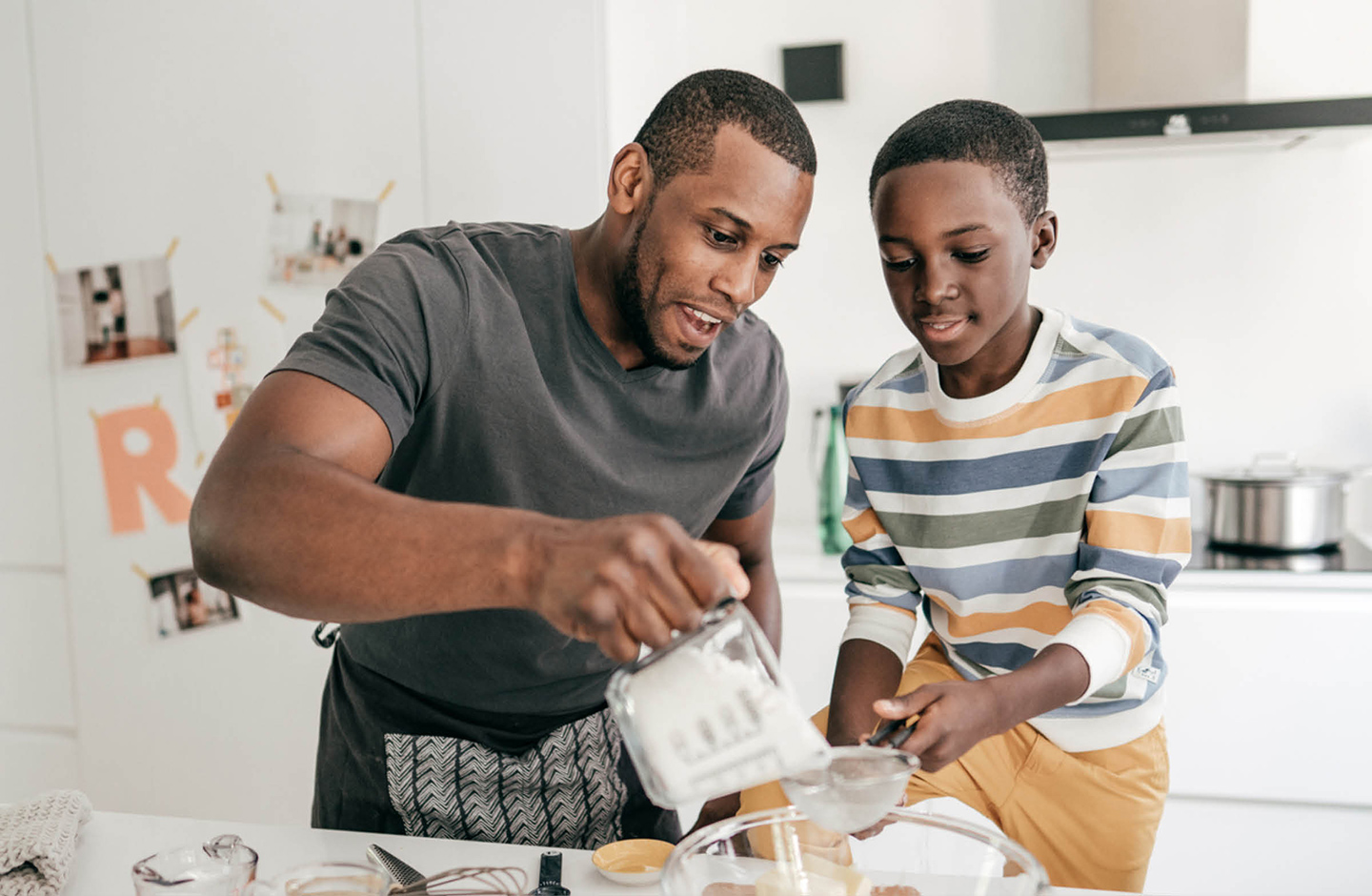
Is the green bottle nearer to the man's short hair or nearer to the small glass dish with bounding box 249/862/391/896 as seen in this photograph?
the man's short hair

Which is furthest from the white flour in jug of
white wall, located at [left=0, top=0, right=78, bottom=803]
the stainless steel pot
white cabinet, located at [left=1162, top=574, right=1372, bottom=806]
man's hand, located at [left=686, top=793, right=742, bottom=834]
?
white wall, located at [left=0, top=0, right=78, bottom=803]

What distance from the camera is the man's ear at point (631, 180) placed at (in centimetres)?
123

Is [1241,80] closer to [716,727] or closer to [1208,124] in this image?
[1208,124]

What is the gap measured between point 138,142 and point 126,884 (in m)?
1.86

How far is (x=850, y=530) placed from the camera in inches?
55.2

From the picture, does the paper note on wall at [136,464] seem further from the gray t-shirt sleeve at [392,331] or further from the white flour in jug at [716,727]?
the white flour in jug at [716,727]

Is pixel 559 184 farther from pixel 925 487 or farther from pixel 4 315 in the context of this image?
pixel 4 315

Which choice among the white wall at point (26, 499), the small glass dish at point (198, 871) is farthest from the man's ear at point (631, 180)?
the white wall at point (26, 499)

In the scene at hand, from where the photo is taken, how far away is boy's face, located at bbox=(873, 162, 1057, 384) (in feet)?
3.97

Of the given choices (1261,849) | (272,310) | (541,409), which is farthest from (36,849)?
(1261,849)

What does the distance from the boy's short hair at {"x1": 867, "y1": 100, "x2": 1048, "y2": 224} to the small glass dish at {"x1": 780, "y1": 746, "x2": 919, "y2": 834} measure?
74cm

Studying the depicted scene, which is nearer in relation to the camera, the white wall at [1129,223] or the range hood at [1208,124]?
the range hood at [1208,124]

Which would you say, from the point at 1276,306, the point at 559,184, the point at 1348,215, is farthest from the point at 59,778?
the point at 1348,215

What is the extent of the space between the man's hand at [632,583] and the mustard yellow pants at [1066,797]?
2.16ft
